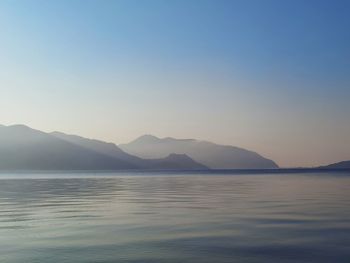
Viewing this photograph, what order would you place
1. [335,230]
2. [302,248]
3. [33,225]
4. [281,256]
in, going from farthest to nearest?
[33,225] < [335,230] < [302,248] < [281,256]

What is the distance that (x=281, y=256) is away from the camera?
1809cm

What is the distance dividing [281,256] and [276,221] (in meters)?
10.8

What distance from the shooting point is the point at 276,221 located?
28.7m

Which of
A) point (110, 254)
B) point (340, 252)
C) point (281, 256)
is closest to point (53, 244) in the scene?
point (110, 254)

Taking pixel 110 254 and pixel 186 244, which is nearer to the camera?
pixel 110 254

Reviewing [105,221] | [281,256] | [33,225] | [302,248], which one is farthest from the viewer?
[105,221]

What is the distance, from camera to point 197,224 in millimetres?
27594

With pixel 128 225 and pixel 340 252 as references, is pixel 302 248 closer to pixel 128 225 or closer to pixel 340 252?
pixel 340 252

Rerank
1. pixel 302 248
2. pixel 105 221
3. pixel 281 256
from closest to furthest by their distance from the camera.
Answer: pixel 281 256 < pixel 302 248 < pixel 105 221

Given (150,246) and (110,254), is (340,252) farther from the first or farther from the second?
(110,254)

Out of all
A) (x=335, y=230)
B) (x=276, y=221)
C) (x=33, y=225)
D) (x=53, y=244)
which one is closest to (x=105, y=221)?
(x=33, y=225)

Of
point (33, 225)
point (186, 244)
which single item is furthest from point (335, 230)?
point (33, 225)

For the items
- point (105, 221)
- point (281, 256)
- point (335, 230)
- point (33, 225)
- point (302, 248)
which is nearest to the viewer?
point (281, 256)

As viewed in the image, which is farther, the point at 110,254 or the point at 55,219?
the point at 55,219
